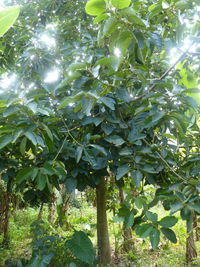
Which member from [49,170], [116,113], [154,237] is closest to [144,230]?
[154,237]

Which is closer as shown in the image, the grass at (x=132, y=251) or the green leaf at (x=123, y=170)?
the green leaf at (x=123, y=170)

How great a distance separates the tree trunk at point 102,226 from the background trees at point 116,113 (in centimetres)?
1

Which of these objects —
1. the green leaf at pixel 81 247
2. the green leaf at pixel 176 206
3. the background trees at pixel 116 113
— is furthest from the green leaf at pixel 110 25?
the green leaf at pixel 81 247

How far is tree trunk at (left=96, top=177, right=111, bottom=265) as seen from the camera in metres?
2.09

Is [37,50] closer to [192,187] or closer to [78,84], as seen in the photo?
[78,84]

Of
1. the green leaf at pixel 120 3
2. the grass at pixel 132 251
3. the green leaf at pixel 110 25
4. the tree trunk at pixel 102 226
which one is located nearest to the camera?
the green leaf at pixel 120 3

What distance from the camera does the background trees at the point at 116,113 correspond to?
3.25 ft

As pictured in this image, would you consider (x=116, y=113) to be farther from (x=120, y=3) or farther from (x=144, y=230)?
(x=120, y=3)

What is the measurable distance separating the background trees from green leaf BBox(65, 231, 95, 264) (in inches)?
13.0

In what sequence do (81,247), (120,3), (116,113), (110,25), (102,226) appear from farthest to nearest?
(102,226), (81,247), (116,113), (110,25), (120,3)

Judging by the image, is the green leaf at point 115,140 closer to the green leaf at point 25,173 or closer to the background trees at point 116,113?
the background trees at point 116,113

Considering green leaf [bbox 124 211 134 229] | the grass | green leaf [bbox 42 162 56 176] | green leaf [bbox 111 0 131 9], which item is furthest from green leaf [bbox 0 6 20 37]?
the grass

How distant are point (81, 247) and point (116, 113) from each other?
0.90 m

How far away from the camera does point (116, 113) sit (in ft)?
4.75
